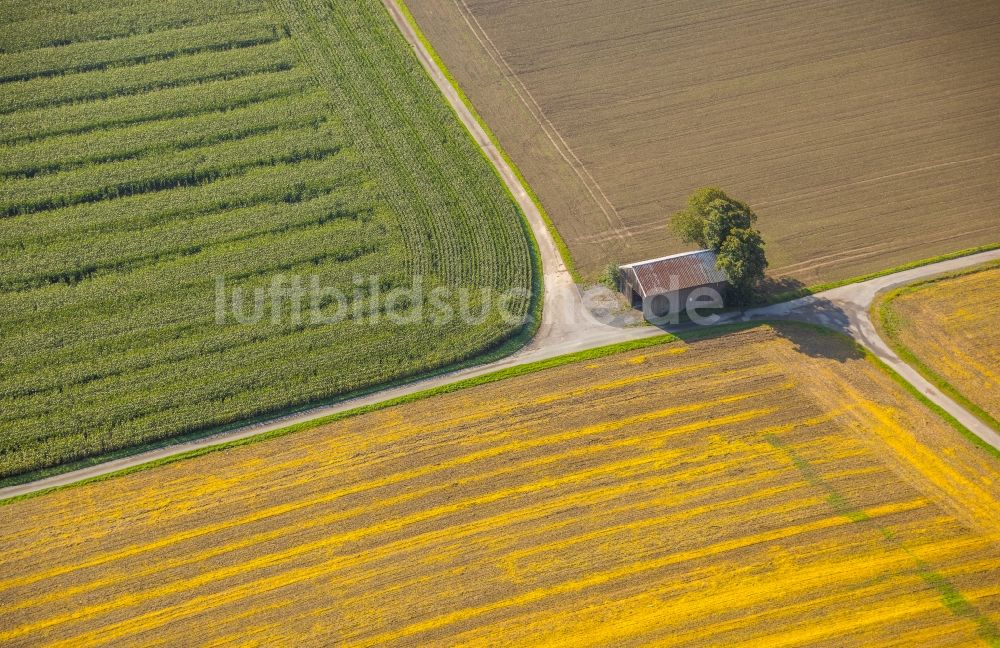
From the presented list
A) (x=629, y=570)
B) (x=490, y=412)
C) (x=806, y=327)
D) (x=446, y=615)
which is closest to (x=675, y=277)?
(x=806, y=327)

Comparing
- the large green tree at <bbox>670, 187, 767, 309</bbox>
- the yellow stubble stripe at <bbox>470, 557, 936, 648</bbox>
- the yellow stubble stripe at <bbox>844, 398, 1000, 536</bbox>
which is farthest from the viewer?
the large green tree at <bbox>670, 187, 767, 309</bbox>

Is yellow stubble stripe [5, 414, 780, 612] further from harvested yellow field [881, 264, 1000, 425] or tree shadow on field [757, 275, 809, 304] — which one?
harvested yellow field [881, 264, 1000, 425]

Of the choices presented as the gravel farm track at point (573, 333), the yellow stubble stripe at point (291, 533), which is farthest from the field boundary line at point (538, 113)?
the yellow stubble stripe at point (291, 533)

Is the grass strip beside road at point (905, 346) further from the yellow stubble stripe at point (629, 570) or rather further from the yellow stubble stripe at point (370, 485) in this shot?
the yellow stubble stripe at point (370, 485)

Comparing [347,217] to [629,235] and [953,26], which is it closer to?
[629,235]

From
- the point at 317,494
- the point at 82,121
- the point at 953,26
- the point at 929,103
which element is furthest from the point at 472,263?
the point at 953,26

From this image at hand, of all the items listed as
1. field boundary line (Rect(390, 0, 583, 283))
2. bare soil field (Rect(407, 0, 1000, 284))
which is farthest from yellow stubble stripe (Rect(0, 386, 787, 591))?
bare soil field (Rect(407, 0, 1000, 284))
